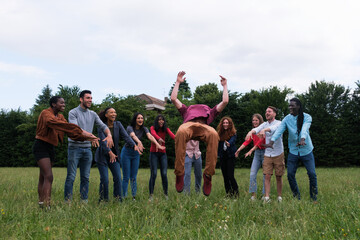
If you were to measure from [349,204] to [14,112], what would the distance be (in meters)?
31.6

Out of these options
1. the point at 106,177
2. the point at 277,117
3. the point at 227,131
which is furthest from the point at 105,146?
the point at 277,117

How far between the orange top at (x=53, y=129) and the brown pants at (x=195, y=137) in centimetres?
176

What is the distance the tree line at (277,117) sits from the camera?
72.5ft

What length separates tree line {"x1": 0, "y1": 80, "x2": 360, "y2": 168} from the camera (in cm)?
2211

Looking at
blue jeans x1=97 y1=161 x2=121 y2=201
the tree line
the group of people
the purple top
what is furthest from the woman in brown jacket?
the tree line

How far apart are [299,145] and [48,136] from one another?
4.98 metres

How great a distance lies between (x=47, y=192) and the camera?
16.7ft

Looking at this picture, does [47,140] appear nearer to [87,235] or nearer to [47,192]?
[47,192]

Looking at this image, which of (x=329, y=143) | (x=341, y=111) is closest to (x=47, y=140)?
(x=329, y=143)

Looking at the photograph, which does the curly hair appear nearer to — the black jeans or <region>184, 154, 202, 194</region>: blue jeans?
the black jeans

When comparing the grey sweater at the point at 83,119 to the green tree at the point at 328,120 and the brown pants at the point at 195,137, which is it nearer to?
the brown pants at the point at 195,137

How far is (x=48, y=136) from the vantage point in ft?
17.3

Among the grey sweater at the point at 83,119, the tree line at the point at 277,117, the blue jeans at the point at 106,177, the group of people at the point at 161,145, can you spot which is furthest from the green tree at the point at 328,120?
the grey sweater at the point at 83,119

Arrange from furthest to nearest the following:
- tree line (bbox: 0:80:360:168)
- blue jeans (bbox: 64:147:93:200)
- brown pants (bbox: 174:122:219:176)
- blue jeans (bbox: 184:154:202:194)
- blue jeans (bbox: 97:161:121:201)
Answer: tree line (bbox: 0:80:360:168)
blue jeans (bbox: 184:154:202:194)
blue jeans (bbox: 97:161:121:201)
blue jeans (bbox: 64:147:93:200)
brown pants (bbox: 174:122:219:176)
